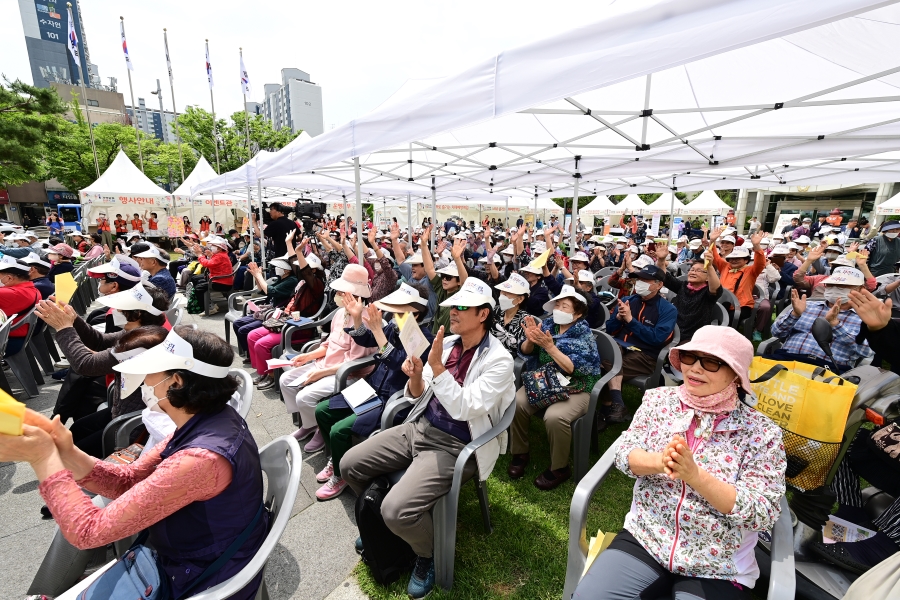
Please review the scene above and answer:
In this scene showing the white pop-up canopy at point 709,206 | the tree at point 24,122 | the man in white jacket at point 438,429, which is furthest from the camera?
the white pop-up canopy at point 709,206

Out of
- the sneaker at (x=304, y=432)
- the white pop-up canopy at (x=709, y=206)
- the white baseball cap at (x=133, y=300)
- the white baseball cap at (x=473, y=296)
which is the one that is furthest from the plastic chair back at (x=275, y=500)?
the white pop-up canopy at (x=709, y=206)

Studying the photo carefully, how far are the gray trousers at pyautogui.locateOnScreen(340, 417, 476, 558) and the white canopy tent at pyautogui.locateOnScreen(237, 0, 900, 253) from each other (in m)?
1.98

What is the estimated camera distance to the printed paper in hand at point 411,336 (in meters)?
2.38

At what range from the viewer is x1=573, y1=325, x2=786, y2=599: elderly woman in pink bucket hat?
1.63 m

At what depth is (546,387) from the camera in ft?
10.8

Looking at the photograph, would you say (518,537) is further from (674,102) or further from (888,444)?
(674,102)

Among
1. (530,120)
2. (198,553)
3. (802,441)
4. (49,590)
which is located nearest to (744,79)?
(530,120)

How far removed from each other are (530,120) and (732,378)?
16.0 ft

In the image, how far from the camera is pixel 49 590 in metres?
2.03

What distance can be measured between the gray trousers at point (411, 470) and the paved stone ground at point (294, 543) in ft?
1.51

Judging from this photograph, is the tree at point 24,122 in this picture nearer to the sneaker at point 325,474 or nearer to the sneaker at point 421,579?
the sneaker at point 325,474

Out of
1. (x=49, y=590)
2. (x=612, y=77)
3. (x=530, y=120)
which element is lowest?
(x=49, y=590)

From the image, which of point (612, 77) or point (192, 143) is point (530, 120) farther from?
point (192, 143)

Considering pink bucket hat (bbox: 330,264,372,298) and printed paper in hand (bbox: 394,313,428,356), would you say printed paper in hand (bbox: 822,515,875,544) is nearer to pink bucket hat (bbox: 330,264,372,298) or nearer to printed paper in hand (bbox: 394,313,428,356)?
printed paper in hand (bbox: 394,313,428,356)
